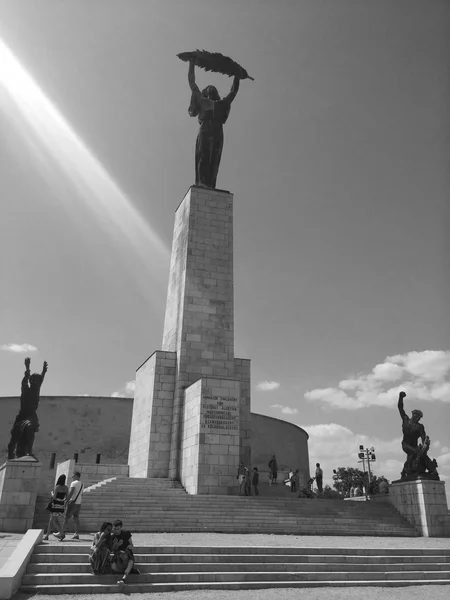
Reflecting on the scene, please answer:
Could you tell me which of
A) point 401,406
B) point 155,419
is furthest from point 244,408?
point 401,406

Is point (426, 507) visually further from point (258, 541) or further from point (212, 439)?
point (212, 439)

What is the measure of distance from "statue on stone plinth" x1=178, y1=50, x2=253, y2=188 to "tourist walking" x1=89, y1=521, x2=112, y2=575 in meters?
18.0

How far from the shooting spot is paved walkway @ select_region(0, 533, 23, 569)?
799 centimetres

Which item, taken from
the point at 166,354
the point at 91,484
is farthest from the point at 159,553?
the point at 166,354

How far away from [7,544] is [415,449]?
37.1 feet

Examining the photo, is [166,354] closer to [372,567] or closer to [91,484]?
[91,484]

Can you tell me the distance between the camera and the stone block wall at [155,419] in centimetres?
1848

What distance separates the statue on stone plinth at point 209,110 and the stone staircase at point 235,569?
17407 millimetres

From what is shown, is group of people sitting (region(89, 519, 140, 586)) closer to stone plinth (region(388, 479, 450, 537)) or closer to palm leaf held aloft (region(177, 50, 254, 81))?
stone plinth (region(388, 479, 450, 537))

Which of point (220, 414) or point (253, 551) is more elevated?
point (220, 414)

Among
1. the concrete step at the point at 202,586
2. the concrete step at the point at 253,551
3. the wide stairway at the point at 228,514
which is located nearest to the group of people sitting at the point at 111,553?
the concrete step at the point at 202,586

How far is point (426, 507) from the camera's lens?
13875 mm

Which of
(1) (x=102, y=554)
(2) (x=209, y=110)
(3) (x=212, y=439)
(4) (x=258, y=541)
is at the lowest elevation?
(1) (x=102, y=554)

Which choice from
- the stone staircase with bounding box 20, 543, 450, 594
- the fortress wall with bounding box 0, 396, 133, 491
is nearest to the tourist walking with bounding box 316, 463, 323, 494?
the stone staircase with bounding box 20, 543, 450, 594
